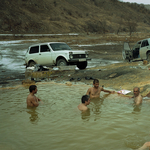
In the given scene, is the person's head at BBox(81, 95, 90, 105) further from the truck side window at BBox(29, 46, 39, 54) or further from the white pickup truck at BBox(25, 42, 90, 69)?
the truck side window at BBox(29, 46, 39, 54)

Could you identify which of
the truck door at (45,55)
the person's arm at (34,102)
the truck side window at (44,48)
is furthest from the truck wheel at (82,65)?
the person's arm at (34,102)

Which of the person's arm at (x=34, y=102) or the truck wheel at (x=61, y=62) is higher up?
the truck wheel at (x=61, y=62)

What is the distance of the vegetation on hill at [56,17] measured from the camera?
4862cm

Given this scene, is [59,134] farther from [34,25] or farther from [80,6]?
[80,6]

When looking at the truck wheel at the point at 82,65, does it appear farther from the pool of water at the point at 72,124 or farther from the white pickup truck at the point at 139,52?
the pool of water at the point at 72,124

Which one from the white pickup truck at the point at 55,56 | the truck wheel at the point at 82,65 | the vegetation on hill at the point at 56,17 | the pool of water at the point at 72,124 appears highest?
the vegetation on hill at the point at 56,17

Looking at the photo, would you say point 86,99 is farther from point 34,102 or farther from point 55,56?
point 55,56

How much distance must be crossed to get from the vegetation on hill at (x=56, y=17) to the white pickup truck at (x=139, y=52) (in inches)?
1298

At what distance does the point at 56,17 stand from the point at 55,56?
4734 cm

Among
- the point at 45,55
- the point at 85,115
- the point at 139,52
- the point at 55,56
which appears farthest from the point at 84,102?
the point at 139,52

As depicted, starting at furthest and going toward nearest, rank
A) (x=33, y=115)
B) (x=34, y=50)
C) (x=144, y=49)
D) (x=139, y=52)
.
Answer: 1. (x=139, y=52)
2. (x=144, y=49)
3. (x=34, y=50)
4. (x=33, y=115)

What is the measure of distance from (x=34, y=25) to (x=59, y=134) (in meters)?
47.1

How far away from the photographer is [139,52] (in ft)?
52.2

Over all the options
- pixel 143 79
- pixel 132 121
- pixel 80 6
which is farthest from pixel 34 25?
pixel 132 121
